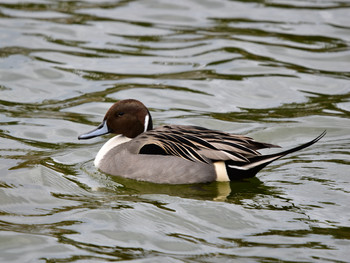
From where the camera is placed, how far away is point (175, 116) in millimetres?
9398

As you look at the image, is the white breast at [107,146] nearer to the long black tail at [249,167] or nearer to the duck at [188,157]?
the duck at [188,157]

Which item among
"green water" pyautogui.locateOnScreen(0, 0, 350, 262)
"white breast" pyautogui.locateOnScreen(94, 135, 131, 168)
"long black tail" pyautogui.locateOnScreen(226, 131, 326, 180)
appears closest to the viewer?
"green water" pyautogui.locateOnScreen(0, 0, 350, 262)

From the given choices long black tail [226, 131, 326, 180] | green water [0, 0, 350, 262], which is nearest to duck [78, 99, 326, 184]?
long black tail [226, 131, 326, 180]

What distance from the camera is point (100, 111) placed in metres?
9.60

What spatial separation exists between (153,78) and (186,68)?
2.05 feet

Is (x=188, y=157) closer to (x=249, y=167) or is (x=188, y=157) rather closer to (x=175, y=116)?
(x=249, y=167)

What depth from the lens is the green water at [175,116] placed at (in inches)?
228

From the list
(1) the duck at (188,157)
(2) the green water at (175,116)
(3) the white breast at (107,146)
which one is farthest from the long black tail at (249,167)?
(3) the white breast at (107,146)

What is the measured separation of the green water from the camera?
5.78 meters

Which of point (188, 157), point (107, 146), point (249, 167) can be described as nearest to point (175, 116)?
point (107, 146)

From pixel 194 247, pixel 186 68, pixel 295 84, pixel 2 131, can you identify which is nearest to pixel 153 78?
pixel 186 68

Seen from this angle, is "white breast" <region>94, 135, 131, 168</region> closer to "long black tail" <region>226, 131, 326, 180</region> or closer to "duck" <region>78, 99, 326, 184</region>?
"duck" <region>78, 99, 326, 184</region>

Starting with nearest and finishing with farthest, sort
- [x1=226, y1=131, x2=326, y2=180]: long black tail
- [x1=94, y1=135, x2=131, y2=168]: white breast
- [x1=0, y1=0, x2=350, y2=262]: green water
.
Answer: [x1=0, y1=0, x2=350, y2=262]: green water → [x1=226, y1=131, x2=326, y2=180]: long black tail → [x1=94, y1=135, x2=131, y2=168]: white breast

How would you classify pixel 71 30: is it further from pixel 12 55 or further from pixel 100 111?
pixel 100 111
